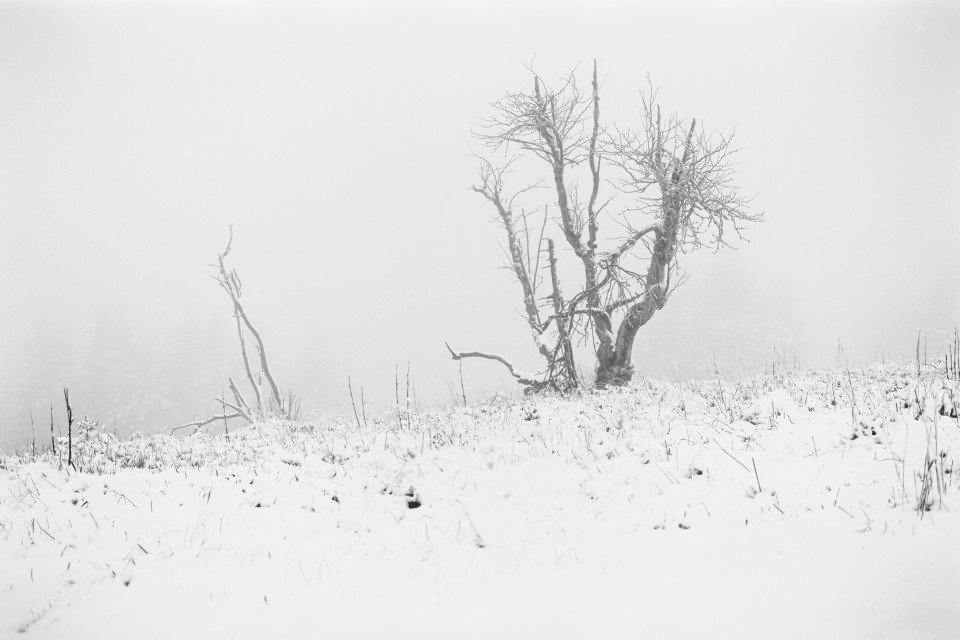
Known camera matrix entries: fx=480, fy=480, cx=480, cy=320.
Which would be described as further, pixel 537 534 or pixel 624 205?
pixel 624 205

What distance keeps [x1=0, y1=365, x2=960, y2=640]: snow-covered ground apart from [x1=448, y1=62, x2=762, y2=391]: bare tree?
459 cm

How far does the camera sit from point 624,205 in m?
10.9

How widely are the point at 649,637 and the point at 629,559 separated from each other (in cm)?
87

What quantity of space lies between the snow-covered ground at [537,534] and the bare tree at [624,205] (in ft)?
15.1

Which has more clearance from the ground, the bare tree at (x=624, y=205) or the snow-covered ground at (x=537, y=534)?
the bare tree at (x=624, y=205)

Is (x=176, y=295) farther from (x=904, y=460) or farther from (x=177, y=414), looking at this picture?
(x=904, y=460)

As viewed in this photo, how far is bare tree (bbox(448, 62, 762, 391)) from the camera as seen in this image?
10.9 meters

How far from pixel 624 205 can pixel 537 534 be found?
27.3 ft

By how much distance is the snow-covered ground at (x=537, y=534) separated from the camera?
11.1 ft

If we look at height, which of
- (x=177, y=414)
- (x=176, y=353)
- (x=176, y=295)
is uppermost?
(x=176, y=295)

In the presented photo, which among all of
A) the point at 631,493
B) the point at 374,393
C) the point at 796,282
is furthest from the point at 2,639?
the point at 796,282

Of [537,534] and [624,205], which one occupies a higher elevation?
[624,205]

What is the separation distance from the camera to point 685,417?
655 cm

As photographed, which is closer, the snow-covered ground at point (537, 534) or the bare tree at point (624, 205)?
the snow-covered ground at point (537, 534)
